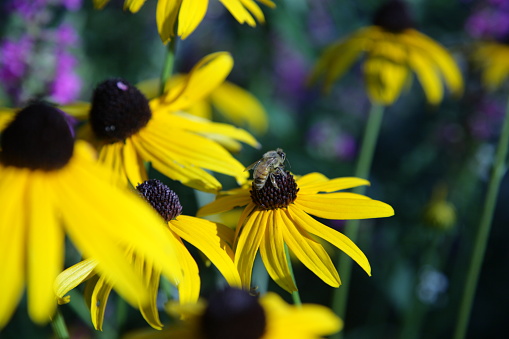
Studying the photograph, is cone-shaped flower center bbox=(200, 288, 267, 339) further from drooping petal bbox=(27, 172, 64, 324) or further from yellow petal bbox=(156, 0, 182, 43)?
yellow petal bbox=(156, 0, 182, 43)

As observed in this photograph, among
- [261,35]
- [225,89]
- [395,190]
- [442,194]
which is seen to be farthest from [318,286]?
[261,35]

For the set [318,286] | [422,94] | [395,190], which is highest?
[422,94]

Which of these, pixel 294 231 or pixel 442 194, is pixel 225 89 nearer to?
pixel 442 194

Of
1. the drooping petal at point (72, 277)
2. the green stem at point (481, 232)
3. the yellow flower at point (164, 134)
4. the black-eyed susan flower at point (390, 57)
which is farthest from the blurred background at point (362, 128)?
the drooping petal at point (72, 277)

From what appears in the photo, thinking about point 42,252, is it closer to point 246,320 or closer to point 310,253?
point 246,320

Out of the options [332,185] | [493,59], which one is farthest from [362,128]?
[332,185]

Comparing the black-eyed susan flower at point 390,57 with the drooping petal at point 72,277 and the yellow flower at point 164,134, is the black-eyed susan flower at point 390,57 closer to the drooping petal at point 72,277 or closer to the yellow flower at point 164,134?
the yellow flower at point 164,134

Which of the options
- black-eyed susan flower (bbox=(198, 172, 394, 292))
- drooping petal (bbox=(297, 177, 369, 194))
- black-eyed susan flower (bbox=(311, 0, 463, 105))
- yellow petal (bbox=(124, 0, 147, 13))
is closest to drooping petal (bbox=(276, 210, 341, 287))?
black-eyed susan flower (bbox=(198, 172, 394, 292))
